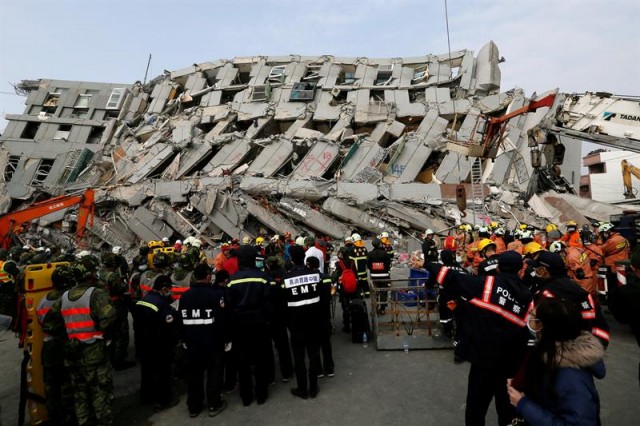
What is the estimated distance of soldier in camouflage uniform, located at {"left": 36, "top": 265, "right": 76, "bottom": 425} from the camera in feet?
12.3

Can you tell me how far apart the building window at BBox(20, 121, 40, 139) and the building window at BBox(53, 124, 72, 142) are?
1.52m

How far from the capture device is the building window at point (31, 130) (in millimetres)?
22969

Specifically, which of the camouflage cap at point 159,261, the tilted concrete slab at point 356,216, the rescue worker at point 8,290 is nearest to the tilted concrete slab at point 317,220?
the tilted concrete slab at point 356,216

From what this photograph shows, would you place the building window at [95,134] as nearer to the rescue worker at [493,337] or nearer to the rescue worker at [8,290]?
the rescue worker at [8,290]

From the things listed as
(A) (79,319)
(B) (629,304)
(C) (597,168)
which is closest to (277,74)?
(A) (79,319)

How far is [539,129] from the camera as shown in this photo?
34.8 ft

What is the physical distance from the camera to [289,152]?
17938 millimetres

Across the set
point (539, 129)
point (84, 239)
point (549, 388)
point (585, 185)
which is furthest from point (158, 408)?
point (585, 185)

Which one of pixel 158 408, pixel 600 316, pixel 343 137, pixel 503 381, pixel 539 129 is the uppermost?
pixel 343 137

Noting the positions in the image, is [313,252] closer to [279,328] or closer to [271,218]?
[279,328]

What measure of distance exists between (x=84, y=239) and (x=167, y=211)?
3.95 m

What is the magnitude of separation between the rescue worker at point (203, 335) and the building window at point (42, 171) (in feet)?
72.9

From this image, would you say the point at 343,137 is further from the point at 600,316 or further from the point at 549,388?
the point at 549,388

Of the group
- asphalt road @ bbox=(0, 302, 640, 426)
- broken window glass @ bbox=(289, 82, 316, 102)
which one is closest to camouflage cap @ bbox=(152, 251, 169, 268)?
asphalt road @ bbox=(0, 302, 640, 426)
